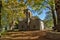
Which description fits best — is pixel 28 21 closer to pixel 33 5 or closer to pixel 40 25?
pixel 40 25

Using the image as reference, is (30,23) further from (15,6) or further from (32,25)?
(15,6)

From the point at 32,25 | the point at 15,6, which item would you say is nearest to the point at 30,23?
the point at 32,25

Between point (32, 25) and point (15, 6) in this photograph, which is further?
point (32, 25)

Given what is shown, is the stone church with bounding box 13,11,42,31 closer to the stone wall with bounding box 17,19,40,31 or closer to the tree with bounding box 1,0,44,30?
the stone wall with bounding box 17,19,40,31

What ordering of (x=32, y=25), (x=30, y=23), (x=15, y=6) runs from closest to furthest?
(x=15, y=6)
(x=32, y=25)
(x=30, y=23)

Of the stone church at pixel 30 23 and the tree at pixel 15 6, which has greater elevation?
the tree at pixel 15 6

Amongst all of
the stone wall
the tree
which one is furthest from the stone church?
the tree

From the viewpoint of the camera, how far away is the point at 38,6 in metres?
33.0

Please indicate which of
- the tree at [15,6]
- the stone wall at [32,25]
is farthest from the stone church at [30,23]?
the tree at [15,6]

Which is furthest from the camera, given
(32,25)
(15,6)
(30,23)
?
(30,23)

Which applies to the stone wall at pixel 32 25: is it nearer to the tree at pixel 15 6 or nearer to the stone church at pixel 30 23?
the stone church at pixel 30 23

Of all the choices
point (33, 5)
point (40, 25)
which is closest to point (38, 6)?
point (33, 5)

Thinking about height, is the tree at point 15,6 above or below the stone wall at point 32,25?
above

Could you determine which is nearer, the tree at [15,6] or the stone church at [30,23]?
the tree at [15,6]
